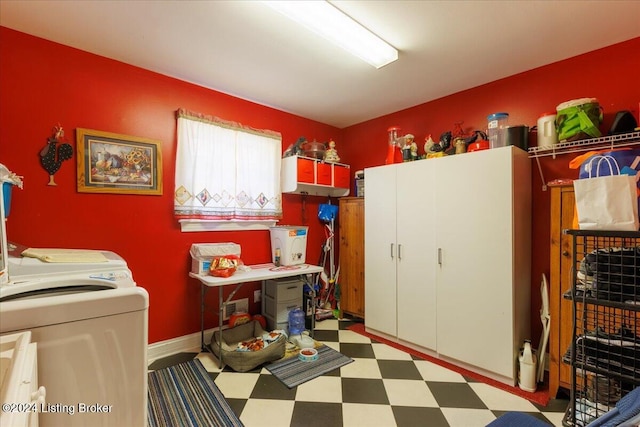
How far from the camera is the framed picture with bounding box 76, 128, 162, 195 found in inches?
85.8

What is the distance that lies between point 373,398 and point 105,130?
2.85 metres

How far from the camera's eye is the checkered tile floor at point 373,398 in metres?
1.78

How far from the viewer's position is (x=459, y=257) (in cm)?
237

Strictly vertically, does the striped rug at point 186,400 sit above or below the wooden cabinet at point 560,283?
below

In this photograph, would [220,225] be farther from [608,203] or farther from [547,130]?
[547,130]

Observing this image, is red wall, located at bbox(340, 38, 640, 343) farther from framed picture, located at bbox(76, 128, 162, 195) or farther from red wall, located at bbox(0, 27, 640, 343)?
framed picture, located at bbox(76, 128, 162, 195)

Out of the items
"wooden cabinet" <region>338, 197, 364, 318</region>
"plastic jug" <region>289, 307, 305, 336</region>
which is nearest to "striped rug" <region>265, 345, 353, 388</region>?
"plastic jug" <region>289, 307, 305, 336</region>

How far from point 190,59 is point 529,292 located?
131 inches

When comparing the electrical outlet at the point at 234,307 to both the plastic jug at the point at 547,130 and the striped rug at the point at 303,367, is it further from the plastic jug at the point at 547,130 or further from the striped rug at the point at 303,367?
the plastic jug at the point at 547,130

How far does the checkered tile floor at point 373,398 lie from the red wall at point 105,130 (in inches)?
28.6

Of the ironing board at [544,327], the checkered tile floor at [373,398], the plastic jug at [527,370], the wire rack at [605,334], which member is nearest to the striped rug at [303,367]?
the checkered tile floor at [373,398]

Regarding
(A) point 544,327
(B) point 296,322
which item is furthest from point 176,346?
(A) point 544,327

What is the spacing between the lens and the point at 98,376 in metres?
1.00

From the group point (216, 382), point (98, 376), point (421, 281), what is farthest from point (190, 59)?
point (421, 281)
